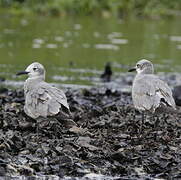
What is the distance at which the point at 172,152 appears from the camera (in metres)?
10.2

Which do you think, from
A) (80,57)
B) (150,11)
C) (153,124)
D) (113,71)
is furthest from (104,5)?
(153,124)

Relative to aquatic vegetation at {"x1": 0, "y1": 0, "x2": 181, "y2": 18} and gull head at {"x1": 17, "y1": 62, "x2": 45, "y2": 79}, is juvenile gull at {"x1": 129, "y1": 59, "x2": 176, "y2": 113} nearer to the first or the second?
gull head at {"x1": 17, "y1": 62, "x2": 45, "y2": 79}

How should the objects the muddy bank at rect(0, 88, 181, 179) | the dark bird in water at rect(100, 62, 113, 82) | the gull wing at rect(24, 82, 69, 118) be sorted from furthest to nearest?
the dark bird in water at rect(100, 62, 113, 82) → the gull wing at rect(24, 82, 69, 118) → the muddy bank at rect(0, 88, 181, 179)

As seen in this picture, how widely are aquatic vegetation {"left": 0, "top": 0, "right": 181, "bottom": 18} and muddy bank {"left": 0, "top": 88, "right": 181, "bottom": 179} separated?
27.5 metres

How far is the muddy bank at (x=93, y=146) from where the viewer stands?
30.3 ft

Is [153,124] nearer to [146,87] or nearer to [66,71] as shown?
[146,87]

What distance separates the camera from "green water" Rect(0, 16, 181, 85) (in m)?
21.3

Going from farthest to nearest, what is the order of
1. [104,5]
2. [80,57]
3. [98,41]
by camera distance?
[104,5], [98,41], [80,57]

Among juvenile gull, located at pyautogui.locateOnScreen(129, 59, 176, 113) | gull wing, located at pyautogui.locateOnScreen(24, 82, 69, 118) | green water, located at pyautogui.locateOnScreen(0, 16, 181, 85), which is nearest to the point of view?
gull wing, located at pyautogui.locateOnScreen(24, 82, 69, 118)

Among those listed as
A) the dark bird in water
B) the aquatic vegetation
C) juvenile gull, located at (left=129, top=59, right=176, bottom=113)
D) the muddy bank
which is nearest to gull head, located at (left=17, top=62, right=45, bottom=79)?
the muddy bank

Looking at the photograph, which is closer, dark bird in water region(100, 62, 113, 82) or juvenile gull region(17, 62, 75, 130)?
juvenile gull region(17, 62, 75, 130)

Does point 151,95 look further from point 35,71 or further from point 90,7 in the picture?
point 90,7

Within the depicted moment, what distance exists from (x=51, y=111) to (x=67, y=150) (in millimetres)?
895

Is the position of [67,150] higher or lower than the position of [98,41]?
higher
